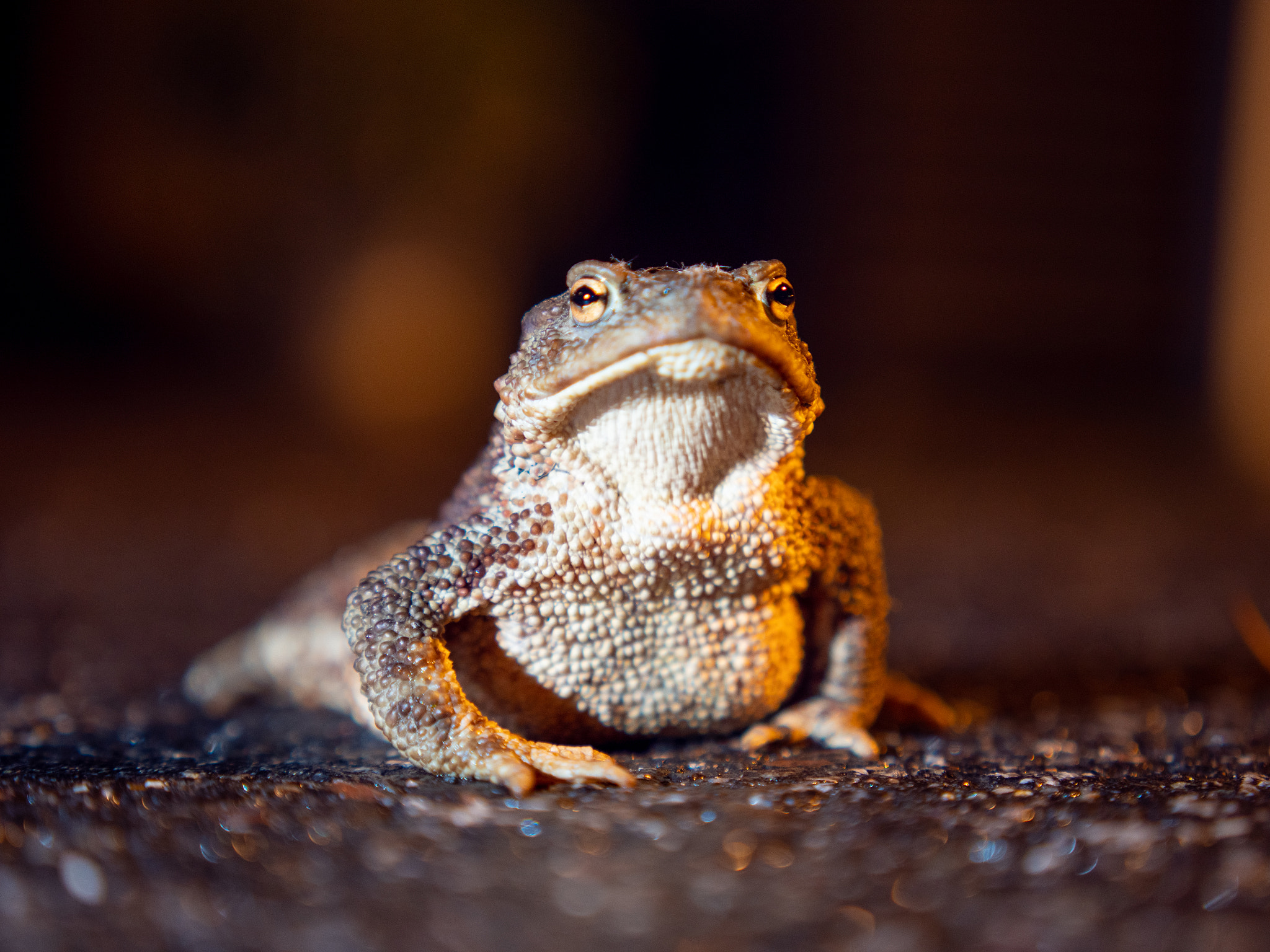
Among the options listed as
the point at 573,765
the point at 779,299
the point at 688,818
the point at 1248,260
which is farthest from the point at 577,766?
the point at 1248,260

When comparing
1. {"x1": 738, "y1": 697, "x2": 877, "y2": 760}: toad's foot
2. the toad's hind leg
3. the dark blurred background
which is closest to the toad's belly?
{"x1": 738, "y1": 697, "x2": 877, "y2": 760}: toad's foot

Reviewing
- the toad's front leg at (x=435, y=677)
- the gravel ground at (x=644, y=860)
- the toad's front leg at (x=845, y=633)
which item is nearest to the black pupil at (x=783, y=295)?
the toad's front leg at (x=845, y=633)

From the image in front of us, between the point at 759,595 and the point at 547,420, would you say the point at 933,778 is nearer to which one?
the point at 759,595

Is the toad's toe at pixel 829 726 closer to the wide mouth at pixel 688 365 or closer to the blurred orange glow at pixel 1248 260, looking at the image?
the wide mouth at pixel 688 365

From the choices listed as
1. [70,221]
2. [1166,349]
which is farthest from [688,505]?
[70,221]

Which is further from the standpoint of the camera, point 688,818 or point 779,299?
point 779,299

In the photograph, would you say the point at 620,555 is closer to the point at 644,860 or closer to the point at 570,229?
the point at 644,860
